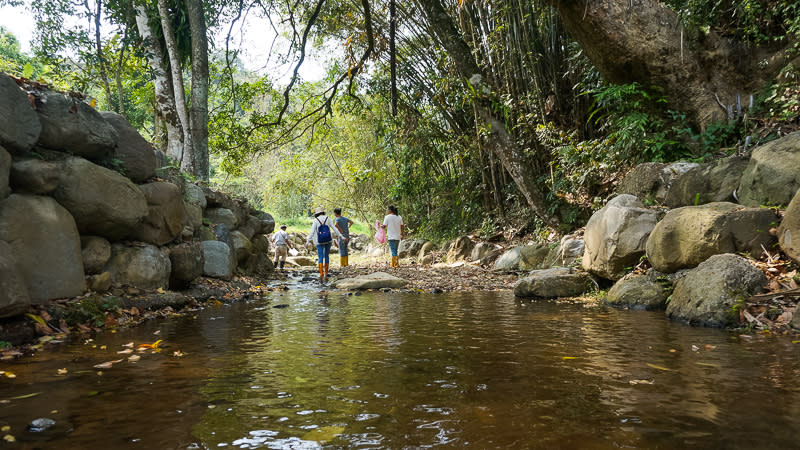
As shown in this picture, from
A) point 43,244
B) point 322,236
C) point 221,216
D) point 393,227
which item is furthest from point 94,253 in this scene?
point 393,227

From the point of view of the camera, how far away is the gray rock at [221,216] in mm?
9352

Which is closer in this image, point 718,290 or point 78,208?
point 718,290

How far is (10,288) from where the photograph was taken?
3.74 metres

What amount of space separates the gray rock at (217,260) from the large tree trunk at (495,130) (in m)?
5.80

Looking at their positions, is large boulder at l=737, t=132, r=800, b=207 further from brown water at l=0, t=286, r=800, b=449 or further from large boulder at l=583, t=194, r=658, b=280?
brown water at l=0, t=286, r=800, b=449

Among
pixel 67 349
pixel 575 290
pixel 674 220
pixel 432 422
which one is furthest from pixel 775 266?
pixel 67 349

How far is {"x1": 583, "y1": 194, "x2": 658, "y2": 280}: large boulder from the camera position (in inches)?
231

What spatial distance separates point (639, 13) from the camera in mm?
7090

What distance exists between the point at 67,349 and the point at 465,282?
252 inches

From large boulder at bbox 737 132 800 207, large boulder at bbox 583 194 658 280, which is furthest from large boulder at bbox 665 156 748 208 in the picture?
large boulder at bbox 583 194 658 280

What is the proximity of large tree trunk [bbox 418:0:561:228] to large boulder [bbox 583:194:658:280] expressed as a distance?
12.9ft

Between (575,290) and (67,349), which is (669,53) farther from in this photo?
(67,349)

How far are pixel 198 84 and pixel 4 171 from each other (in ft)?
20.9

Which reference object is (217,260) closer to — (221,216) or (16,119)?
(221,216)
